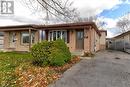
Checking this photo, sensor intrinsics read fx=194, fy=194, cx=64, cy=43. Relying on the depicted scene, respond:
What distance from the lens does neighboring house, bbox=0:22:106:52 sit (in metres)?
19.5

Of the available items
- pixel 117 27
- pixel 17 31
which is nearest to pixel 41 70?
pixel 17 31

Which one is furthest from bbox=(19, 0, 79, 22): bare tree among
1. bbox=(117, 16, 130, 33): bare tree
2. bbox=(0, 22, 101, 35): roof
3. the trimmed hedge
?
bbox=(117, 16, 130, 33): bare tree

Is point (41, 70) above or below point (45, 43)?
below

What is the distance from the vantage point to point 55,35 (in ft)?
71.3

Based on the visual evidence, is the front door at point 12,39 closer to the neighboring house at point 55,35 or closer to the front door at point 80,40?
the neighboring house at point 55,35

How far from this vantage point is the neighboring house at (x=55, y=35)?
19.5 meters

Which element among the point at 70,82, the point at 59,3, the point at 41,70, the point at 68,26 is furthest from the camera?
the point at 68,26

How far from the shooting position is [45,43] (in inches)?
462

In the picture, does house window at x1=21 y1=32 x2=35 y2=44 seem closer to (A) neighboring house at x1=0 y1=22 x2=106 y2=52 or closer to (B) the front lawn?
(A) neighboring house at x1=0 y1=22 x2=106 y2=52

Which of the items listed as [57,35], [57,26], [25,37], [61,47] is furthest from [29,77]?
[25,37]

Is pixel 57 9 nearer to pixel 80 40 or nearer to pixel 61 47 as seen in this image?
pixel 61 47

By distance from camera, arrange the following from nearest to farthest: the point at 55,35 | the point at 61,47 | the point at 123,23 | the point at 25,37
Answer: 1. the point at 61,47
2. the point at 55,35
3. the point at 25,37
4. the point at 123,23

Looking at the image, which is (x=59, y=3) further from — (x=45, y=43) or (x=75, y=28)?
(x=75, y=28)

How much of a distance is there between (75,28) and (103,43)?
18.3m
